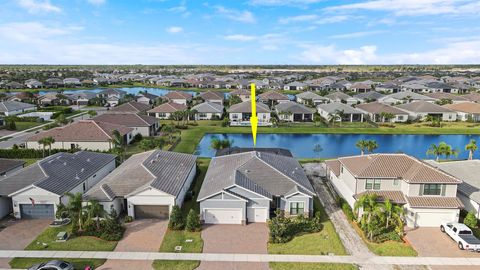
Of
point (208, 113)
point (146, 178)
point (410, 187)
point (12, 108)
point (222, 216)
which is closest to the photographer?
point (410, 187)

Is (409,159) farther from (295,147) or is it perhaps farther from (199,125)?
(199,125)

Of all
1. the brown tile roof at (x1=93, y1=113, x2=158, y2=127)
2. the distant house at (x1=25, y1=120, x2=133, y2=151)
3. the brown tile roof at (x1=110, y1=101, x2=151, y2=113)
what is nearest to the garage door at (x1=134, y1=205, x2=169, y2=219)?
the distant house at (x1=25, y1=120, x2=133, y2=151)

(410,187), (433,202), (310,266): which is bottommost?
(310,266)

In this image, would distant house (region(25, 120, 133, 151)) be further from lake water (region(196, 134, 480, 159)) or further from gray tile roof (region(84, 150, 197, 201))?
gray tile roof (region(84, 150, 197, 201))

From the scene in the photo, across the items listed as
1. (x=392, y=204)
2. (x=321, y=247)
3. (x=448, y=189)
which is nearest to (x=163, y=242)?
(x=321, y=247)

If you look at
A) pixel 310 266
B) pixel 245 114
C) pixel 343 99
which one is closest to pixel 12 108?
pixel 245 114

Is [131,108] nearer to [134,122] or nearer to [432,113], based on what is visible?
[134,122]

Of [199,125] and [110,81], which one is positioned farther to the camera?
[110,81]
